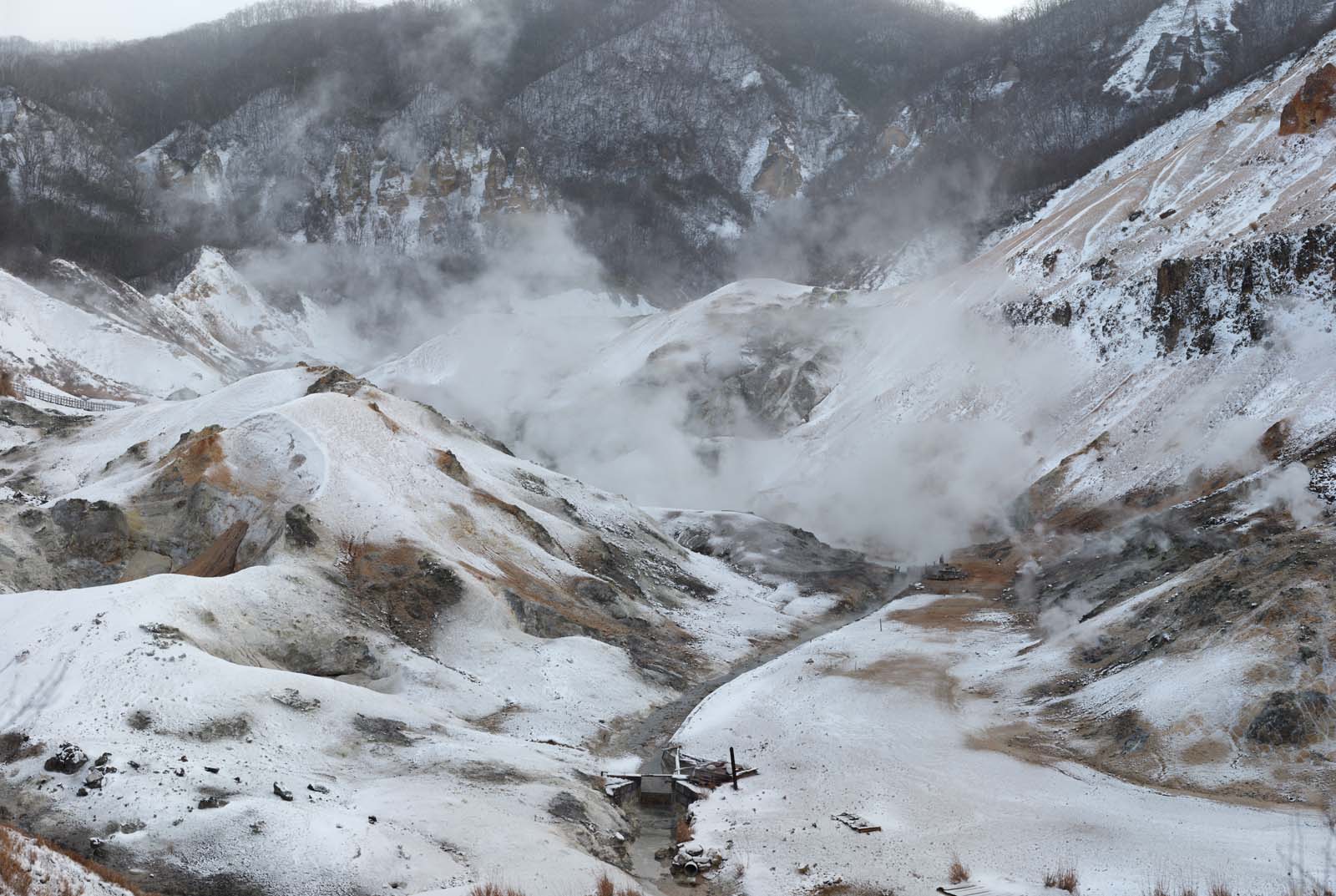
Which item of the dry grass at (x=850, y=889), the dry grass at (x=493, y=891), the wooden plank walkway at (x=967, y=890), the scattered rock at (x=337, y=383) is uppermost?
the scattered rock at (x=337, y=383)

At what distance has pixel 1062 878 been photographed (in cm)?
2077

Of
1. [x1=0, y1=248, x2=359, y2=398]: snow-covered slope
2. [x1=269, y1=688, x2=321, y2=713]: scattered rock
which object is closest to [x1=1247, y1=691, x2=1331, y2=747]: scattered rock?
[x1=269, y1=688, x2=321, y2=713]: scattered rock

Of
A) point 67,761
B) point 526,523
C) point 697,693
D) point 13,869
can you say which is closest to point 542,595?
point 526,523

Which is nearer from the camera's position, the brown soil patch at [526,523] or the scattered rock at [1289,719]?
the scattered rock at [1289,719]

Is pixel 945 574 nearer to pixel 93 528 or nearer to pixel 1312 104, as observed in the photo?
pixel 93 528

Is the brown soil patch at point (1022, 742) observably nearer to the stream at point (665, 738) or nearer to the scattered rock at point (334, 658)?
the stream at point (665, 738)

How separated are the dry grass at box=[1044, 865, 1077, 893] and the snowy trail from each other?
0.17 metres

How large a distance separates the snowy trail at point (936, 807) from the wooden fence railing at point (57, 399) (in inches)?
3412

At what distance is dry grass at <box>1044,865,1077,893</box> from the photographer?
A: 2050 centimetres

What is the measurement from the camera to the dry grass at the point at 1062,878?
2050 centimetres

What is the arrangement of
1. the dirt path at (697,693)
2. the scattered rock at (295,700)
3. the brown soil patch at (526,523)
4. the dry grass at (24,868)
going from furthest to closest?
the brown soil patch at (526,523), the dirt path at (697,693), the scattered rock at (295,700), the dry grass at (24,868)

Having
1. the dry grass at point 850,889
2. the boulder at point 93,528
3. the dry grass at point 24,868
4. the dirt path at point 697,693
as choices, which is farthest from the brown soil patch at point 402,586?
the dry grass at point 850,889

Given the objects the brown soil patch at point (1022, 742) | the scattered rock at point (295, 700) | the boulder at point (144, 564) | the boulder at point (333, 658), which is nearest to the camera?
the brown soil patch at point (1022, 742)

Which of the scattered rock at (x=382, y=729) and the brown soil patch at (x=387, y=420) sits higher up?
the brown soil patch at (x=387, y=420)
